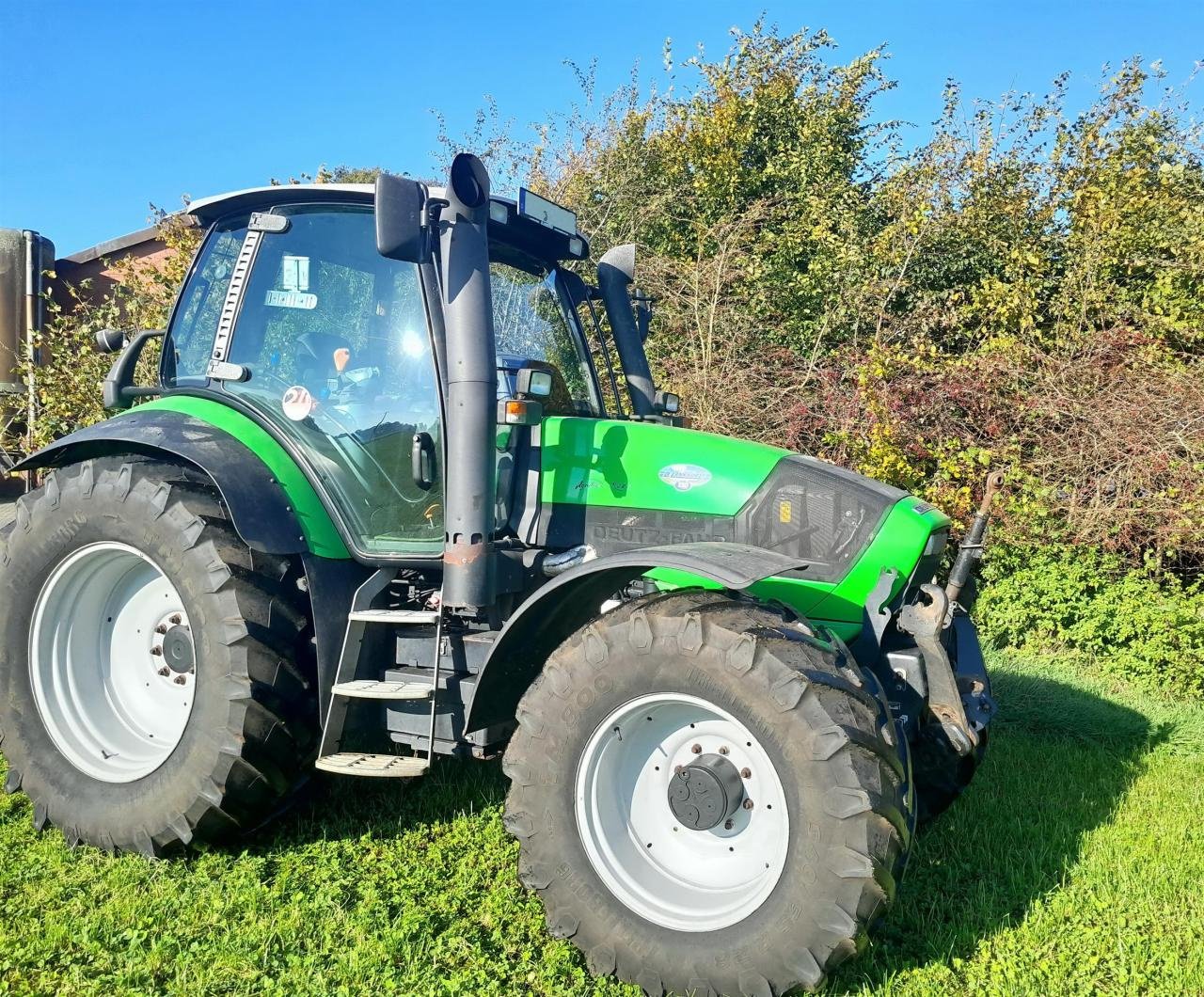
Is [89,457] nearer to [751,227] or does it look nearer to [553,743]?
[553,743]

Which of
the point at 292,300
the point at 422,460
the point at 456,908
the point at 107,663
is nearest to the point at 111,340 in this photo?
the point at 292,300

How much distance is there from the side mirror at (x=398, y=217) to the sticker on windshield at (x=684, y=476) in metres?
1.25

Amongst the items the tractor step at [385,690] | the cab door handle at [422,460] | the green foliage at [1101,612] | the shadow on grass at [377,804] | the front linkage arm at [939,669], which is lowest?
the shadow on grass at [377,804]

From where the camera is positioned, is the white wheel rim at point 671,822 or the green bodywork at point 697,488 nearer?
the white wheel rim at point 671,822

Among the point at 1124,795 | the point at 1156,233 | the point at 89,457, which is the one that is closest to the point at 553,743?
the point at 89,457

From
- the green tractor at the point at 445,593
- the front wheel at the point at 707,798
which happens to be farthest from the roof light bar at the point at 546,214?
the front wheel at the point at 707,798

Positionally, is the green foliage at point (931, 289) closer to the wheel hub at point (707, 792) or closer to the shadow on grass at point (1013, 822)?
the shadow on grass at point (1013, 822)

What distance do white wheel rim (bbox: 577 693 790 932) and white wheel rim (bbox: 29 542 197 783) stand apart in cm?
182

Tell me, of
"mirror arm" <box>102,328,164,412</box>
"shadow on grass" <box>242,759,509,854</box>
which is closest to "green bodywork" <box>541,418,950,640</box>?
"shadow on grass" <box>242,759,509,854</box>

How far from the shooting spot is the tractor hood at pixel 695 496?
3.67m

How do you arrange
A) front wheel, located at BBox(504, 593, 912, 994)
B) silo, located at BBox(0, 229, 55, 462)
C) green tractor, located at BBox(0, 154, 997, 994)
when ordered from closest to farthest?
front wheel, located at BBox(504, 593, 912, 994), green tractor, located at BBox(0, 154, 997, 994), silo, located at BBox(0, 229, 55, 462)

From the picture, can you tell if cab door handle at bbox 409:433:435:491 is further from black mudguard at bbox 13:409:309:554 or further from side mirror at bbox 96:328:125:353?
side mirror at bbox 96:328:125:353

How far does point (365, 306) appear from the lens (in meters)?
3.92

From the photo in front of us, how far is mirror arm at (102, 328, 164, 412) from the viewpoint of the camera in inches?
168
